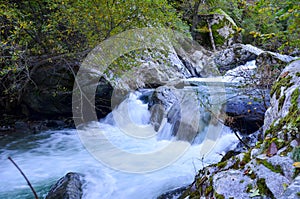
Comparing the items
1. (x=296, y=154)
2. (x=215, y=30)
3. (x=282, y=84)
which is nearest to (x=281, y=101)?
(x=282, y=84)

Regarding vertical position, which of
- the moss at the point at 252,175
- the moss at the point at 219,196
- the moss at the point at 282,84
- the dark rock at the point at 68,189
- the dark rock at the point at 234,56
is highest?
the dark rock at the point at 234,56

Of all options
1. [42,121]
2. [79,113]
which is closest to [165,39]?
[79,113]

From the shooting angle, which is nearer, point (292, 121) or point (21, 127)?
point (292, 121)

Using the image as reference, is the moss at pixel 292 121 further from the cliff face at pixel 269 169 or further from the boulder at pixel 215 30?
the boulder at pixel 215 30

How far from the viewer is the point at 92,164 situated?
470 centimetres

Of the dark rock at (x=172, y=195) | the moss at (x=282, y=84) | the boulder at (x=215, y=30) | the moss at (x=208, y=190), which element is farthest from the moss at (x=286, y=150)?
the boulder at (x=215, y=30)

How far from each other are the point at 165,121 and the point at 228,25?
10.2 meters

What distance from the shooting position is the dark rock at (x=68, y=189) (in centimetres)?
315

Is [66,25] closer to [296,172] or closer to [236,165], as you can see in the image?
[236,165]

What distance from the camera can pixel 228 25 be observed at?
14.1 metres

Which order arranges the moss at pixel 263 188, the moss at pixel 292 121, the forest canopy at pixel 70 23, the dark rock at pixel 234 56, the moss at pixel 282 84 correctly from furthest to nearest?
the dark rock at pixel 234 56, the forest canopy at pixel 70 23, the moss at pixel 282 84, the moss at pixel 292 121, the moss at pixel 263 188

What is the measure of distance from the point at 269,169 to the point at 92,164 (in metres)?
3.75

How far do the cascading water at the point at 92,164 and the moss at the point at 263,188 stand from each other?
1164 mm

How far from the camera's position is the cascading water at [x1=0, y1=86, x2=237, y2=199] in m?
3.74
